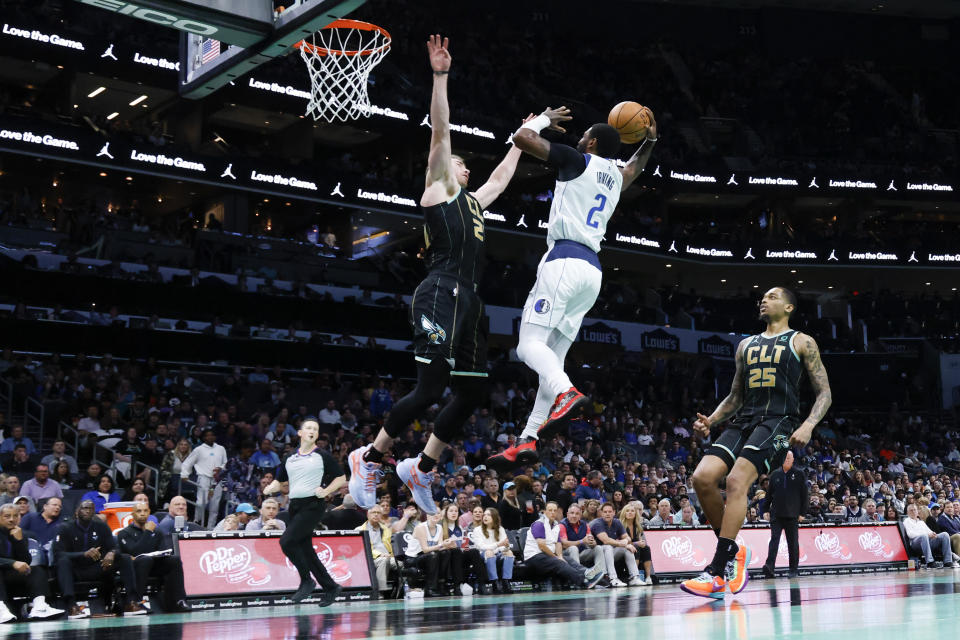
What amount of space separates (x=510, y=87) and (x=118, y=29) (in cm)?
1703

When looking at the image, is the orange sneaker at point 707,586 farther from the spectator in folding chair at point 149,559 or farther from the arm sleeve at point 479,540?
the arm sleeve at point 479,540

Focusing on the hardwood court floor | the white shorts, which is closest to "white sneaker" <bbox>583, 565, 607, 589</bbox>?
the hardwood court floor

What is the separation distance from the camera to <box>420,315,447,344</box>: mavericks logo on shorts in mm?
7125

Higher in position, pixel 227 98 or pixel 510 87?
pixel 510 87

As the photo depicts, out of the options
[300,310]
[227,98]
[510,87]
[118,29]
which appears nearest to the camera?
[300,310]

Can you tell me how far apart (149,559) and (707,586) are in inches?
282

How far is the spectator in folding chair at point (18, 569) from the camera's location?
38.5 feet

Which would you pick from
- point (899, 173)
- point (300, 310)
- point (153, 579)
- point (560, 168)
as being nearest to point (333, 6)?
point (560, 168)

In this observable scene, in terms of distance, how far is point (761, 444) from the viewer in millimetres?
8742

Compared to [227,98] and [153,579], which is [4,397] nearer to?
[153,579]

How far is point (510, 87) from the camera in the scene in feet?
144

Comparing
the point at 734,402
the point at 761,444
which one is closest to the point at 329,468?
the point at 734,402

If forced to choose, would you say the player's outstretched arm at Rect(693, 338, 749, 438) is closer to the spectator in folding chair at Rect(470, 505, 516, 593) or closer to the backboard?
the backboard

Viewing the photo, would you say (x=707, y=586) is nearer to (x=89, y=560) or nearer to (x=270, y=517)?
(x=270, y=517)
